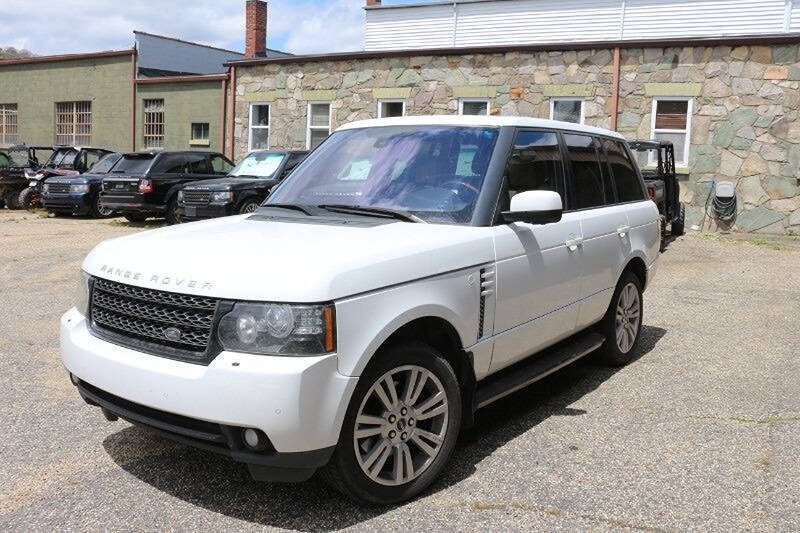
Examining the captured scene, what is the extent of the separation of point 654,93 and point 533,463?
14.6m

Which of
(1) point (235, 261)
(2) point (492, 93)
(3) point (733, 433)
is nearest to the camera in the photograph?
(1) point (235, 261)

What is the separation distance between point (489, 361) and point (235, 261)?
1582 millimetres

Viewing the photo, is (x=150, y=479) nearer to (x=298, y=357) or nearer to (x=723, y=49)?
(x=298, y=357)

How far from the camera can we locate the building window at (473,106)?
19078mm

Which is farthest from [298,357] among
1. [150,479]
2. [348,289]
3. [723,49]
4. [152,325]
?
[723,49]

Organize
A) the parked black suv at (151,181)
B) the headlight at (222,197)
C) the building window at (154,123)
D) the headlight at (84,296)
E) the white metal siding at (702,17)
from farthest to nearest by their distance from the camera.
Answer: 1. the building window at (154,123)
2. the white metal siding at (702,17)
3. the parked black suv at (151,181)
4. the headlight at (222,197)
5. the headlight at (84,296)

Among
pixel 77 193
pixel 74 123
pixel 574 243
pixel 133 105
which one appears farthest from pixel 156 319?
pixel 74 123

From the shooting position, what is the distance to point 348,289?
3.25 metres

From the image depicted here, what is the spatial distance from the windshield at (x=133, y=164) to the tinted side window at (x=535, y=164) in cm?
1336

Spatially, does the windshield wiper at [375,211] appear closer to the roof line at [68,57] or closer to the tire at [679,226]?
the tire at [679,226]

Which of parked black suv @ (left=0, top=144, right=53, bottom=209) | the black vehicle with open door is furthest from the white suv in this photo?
parked black suv @ (left=0, top=144, right=53, bottom=209)

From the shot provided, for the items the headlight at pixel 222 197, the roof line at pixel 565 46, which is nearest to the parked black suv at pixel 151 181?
the headlight at pixel 222 197

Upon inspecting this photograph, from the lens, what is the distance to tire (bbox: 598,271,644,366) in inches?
233

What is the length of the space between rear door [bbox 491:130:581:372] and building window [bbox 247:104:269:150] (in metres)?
18.5
